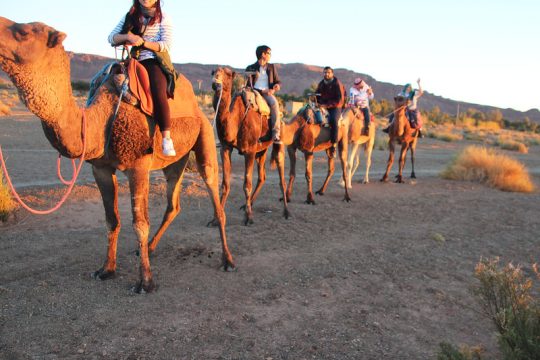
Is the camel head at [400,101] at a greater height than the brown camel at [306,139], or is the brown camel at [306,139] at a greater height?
the camel head at [400,101]

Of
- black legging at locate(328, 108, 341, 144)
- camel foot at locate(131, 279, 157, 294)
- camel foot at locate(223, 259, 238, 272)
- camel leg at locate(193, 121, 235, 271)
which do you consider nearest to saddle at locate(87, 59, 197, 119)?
camel leg at locate(193, 121, 235, 271)

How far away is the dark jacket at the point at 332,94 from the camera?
1116 cm

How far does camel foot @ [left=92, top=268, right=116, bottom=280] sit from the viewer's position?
17.3 feet

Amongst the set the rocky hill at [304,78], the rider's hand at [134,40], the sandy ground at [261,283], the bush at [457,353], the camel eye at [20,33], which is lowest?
the sandy ground at [261,283]

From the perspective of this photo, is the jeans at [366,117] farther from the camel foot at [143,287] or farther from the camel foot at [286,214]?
the camel foot at [143,287]

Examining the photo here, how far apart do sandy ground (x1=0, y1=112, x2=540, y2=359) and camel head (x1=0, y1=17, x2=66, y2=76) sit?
2329mm

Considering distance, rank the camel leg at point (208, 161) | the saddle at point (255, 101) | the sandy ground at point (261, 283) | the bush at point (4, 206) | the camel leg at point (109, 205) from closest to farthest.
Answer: the sandy ground at point (261, 283) → the camel leg at point (109, 205) → the camel leg at point (208, 161) → the bush at point (4, 206) → the saddle at point (255, 101)

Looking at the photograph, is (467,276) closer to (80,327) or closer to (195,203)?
(80,327)

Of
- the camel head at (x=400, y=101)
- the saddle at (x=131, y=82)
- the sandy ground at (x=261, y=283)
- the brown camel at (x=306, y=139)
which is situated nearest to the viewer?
the sandy ground at (x=261, y=283)

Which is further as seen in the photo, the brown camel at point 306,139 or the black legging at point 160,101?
the brown camel at point 306,139

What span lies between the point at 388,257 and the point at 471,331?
2.31 m

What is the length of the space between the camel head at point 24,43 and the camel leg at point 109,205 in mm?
1849

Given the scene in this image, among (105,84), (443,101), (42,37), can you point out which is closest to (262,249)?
(105,84)

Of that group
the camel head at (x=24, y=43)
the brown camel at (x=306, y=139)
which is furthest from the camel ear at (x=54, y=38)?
the brown camel at (x=306, y=139)
